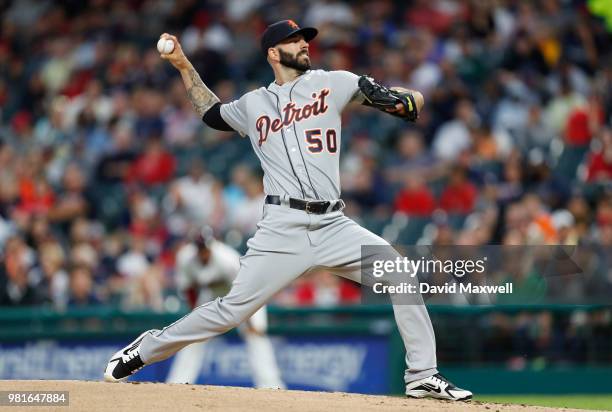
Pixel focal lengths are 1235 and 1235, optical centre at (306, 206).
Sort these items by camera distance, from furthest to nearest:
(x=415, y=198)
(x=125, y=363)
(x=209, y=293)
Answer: (x=415, y=198), (x=209, y=293), (x=125, y=363)

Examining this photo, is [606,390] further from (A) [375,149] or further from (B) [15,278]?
(B) [15,278]

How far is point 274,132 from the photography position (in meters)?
6.50

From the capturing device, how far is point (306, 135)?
253 inches

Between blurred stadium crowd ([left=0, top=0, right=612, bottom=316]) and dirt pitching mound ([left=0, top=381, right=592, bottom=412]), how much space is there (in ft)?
15.3

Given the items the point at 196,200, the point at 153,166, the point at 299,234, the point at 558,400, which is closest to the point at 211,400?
the point at 299,234

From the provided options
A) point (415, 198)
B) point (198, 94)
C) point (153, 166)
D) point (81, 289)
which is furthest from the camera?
point (153, 166)

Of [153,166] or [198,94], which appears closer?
[198,94]

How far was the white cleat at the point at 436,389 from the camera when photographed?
21.4 feet

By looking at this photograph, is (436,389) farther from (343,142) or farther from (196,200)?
(343,142)

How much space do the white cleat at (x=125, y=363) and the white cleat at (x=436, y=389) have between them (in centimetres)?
146

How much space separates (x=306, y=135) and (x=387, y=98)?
1.55 feet

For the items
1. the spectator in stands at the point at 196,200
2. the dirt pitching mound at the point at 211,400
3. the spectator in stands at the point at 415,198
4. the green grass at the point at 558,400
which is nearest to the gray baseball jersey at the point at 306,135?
the dirt pitching mound at the point at 211,400

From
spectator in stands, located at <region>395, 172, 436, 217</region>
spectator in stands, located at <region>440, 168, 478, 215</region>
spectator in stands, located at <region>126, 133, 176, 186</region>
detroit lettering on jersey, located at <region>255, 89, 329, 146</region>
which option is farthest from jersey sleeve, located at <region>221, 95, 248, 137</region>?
spectator in stands, located at <region>126, 133, 176, 186</region>

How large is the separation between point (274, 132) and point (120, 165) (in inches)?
330
